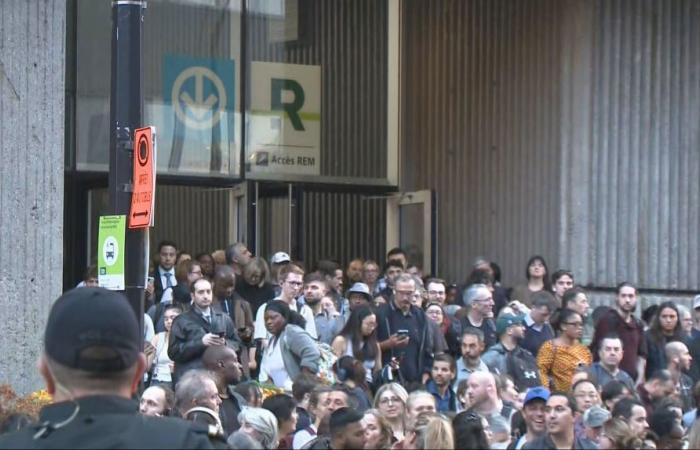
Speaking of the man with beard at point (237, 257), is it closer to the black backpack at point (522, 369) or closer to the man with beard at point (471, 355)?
the man with beard at point (471, 355)

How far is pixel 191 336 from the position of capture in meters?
11.3

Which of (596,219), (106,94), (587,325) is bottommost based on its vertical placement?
(587,325)

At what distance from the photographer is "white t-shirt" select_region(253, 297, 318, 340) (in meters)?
12.4

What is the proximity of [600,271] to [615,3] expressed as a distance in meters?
3.08

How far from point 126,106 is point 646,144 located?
973 centimetres

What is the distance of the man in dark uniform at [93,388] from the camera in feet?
10.7

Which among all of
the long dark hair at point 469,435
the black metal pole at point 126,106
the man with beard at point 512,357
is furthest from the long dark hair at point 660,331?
the black metal pole at point 126,106

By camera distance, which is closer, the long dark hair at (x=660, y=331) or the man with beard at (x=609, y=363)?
the man with beard at (x=609, y=363)

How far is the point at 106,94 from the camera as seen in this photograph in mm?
15984

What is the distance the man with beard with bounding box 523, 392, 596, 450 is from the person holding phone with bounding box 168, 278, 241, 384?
2879mm

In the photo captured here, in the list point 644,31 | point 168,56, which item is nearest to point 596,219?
point 644,31

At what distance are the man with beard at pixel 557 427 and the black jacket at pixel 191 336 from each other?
2.88 meters

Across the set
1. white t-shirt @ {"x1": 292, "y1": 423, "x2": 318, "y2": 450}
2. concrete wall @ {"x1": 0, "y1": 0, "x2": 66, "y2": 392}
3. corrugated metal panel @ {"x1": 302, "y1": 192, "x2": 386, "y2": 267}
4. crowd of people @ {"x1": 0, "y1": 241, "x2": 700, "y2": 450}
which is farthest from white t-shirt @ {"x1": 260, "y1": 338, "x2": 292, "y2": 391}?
corrugated metal panel @ {"x1": 302, "y1": 192, "x2": 386, "y2": 267}

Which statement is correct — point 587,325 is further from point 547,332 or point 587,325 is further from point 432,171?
point 432,171
